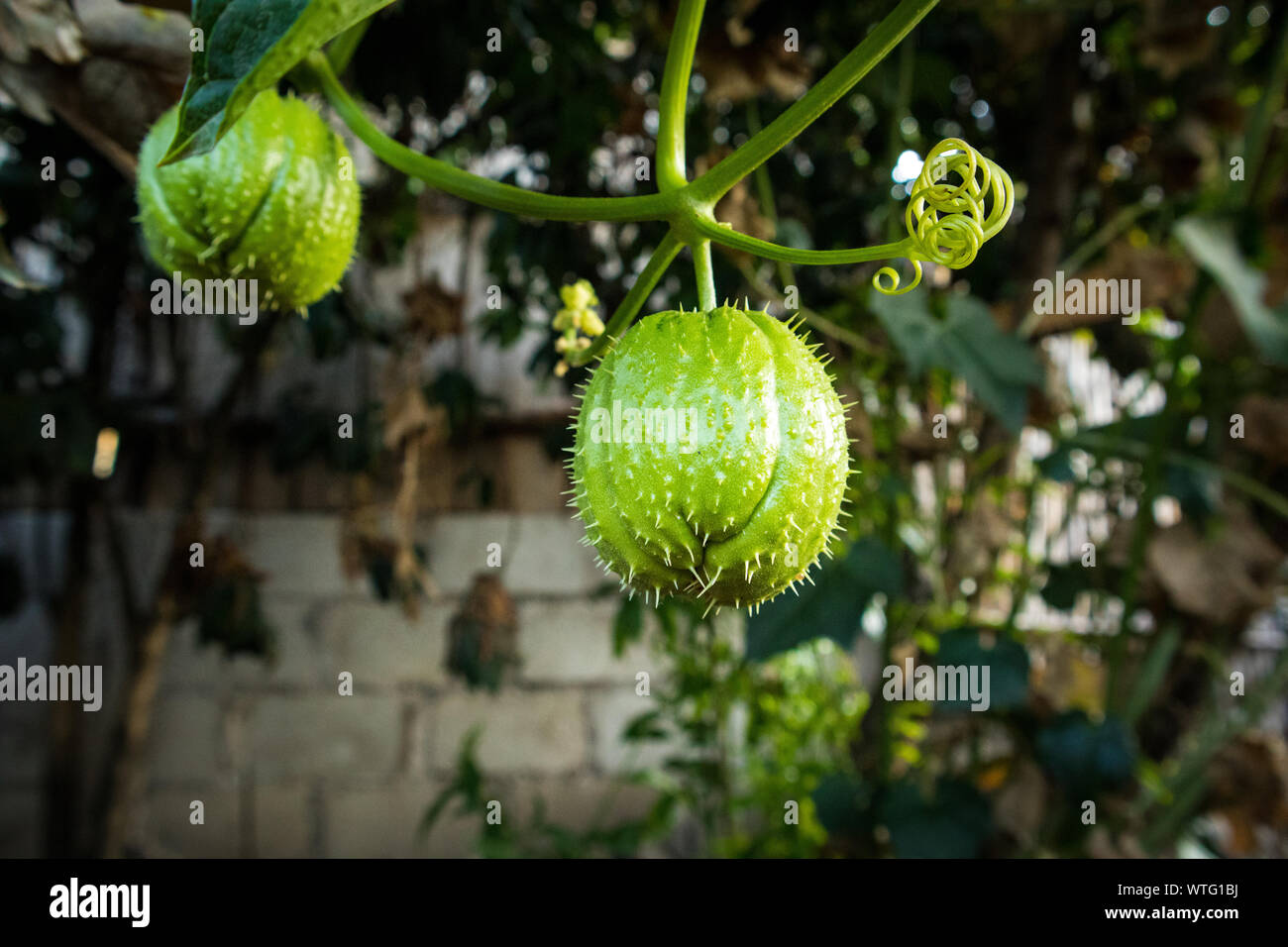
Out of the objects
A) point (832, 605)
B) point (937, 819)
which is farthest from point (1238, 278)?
point (937, 819)

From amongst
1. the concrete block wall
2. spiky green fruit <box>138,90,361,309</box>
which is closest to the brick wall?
the concrete block wall

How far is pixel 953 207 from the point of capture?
0.51 meters

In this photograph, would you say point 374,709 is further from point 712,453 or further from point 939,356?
point 712,453

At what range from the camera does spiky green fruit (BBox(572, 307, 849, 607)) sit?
0.54 m

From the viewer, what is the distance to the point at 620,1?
5.46ft

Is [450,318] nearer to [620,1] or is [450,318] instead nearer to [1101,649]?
[620,1]

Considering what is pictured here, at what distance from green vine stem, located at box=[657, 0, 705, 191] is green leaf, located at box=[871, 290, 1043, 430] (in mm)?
816

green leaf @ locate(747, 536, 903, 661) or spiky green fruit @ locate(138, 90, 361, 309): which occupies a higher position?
spiky green fruit @ locate(138, 90, 361, 309)

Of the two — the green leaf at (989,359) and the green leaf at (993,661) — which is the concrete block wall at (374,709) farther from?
the green leaf at (989,359)

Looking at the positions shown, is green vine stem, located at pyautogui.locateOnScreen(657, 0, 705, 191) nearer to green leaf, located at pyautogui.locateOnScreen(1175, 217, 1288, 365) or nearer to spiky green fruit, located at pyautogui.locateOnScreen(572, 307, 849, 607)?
spiky green fruit, located at pyautogui.locateOnScreen(572, 307, 849, 607)

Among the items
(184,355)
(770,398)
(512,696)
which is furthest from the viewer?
(512,696)

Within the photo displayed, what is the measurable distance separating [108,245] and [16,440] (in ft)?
1.71

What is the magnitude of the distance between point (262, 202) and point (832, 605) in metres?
0.93
